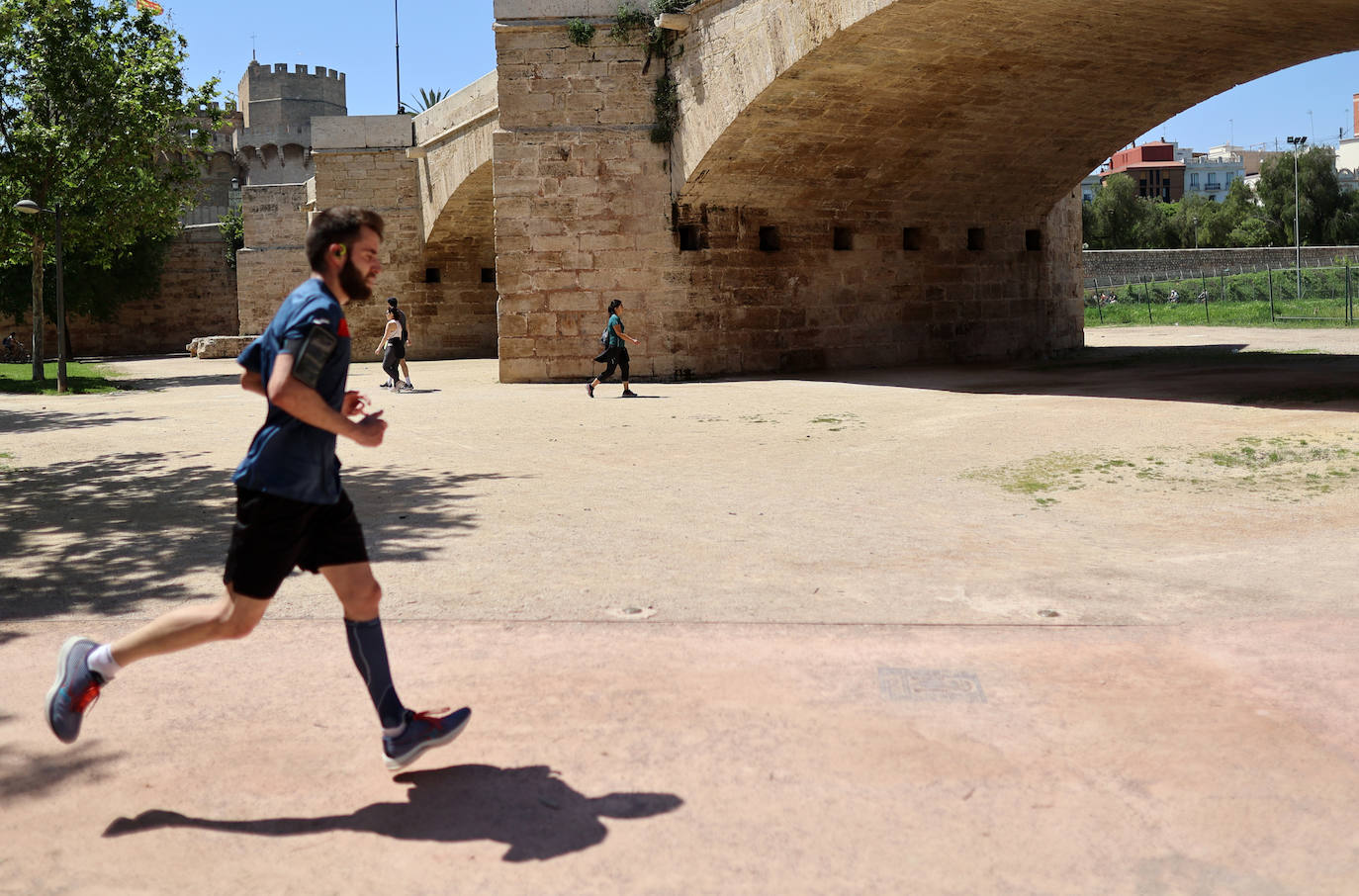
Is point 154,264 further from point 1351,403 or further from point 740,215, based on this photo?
point 1351,403

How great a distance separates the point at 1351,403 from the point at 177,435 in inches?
437

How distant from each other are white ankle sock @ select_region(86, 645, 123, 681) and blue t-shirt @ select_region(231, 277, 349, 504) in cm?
63

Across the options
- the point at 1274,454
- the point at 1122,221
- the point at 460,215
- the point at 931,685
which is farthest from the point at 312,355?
the point at 1122,221

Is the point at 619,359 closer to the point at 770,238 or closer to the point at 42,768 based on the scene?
the point at 770,238

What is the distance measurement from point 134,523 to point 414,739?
4.63 metres

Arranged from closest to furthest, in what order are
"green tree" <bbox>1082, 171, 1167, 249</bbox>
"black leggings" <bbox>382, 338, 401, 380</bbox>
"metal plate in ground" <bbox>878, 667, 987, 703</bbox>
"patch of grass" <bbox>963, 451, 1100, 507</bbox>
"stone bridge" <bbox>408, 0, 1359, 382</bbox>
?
1. "metal plate in ground" <bbox>878, 667, 987, 703</bbox>
2. "patch of grass" <bbox>963, 451, 1100, 507</bbox>
3. "stone bridge" <bbox>408, 0, 1359, 382</bbox>
4. "black leggings" <bbox>382, 338, 401, 380</bbox>
5. "green tree" <bbox>1082, 171, 1167, 249</bbox>

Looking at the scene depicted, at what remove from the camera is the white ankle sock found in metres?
3.41

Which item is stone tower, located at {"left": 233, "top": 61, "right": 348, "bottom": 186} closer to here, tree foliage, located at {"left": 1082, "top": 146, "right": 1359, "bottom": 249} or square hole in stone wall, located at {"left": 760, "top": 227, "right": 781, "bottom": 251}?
square hole in stone wall, located at {"left": 760, "top": 227, "right": 781, "bottom": 251}

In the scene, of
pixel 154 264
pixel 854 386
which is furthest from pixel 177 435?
pixel 154 264

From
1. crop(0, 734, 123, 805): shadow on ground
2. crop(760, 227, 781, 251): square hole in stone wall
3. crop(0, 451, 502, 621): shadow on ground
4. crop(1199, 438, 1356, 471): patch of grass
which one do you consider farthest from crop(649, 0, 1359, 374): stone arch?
crop(0, 734, 123, 805): shadow on ground

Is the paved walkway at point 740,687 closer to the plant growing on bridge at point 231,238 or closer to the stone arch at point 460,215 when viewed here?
the stone arch at point 460,215

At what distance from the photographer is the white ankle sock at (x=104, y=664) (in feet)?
11.2

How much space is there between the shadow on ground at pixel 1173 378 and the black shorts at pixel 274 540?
10.3 metres

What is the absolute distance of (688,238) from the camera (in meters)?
18.2
